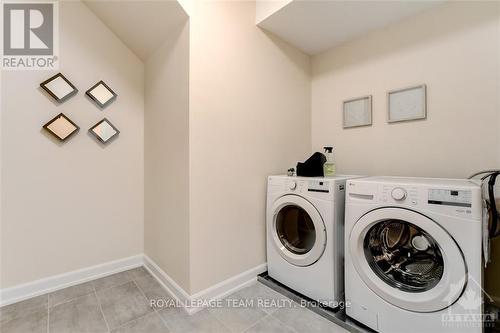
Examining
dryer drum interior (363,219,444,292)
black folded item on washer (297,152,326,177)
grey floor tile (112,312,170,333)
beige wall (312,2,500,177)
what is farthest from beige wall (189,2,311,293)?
dryer drum interior (363,219,444,292)

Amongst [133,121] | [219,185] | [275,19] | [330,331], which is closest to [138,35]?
[133,121]

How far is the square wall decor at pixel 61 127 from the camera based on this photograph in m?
1.62

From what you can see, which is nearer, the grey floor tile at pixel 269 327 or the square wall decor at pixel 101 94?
the grey floor tile at pixel 269 327

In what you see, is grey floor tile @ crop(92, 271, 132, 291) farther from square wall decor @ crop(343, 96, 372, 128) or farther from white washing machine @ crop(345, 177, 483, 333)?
square wall decor @ crop(343, 96, 372, 128)

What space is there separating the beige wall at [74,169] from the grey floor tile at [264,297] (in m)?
1.14

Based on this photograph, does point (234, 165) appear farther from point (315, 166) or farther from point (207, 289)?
point (207, 289)

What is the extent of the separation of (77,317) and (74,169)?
3.45 ft

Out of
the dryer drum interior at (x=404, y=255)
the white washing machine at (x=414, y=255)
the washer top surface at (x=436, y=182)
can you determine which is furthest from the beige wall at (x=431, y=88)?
the dryer drum interior at (x=404, y=255)

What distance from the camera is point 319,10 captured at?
5.27 ft

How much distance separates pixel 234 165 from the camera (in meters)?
1.63

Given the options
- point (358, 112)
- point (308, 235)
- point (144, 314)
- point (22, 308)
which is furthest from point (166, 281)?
point (358, 112)

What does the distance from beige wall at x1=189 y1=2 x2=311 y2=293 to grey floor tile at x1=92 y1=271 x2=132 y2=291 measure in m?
0.78

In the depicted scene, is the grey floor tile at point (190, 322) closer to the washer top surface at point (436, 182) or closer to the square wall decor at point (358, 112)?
the washer top surface at point (436, 182)

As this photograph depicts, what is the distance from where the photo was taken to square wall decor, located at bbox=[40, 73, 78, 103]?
63.2 inches
